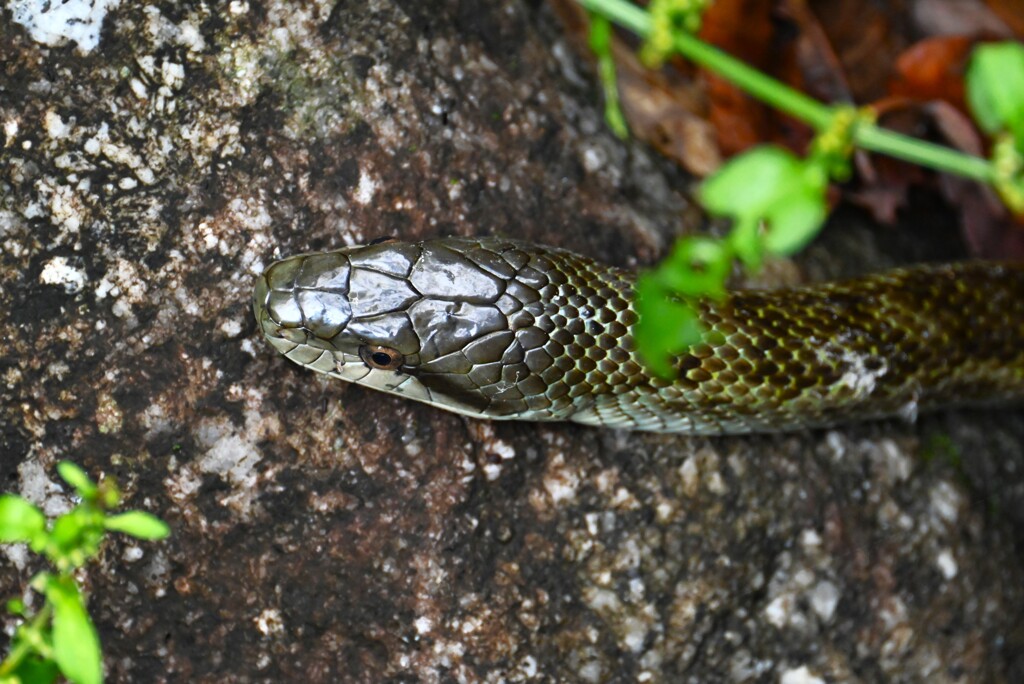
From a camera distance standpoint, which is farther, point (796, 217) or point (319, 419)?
point (319, 419)

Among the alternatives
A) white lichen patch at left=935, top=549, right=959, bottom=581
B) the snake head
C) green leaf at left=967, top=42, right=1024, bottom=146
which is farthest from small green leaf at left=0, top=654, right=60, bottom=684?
white lichen patch at left=935, top=549, right=959, bottom=581

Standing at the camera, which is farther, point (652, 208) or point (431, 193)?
point (652, 208)

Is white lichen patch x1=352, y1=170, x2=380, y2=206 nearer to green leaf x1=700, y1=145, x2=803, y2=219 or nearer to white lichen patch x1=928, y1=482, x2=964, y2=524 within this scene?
green leaf x1=700, y1=145, x2=803, y2=219

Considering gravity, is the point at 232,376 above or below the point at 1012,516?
below

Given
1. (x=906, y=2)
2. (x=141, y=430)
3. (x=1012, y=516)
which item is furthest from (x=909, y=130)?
(x=141, y=430)

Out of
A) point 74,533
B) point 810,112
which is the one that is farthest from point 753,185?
point 74,533

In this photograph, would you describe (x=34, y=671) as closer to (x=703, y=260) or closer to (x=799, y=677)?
(x=703, y=260)

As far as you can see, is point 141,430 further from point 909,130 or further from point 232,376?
point 909,130

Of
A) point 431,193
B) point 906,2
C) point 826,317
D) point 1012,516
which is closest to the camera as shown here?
point 431,193
